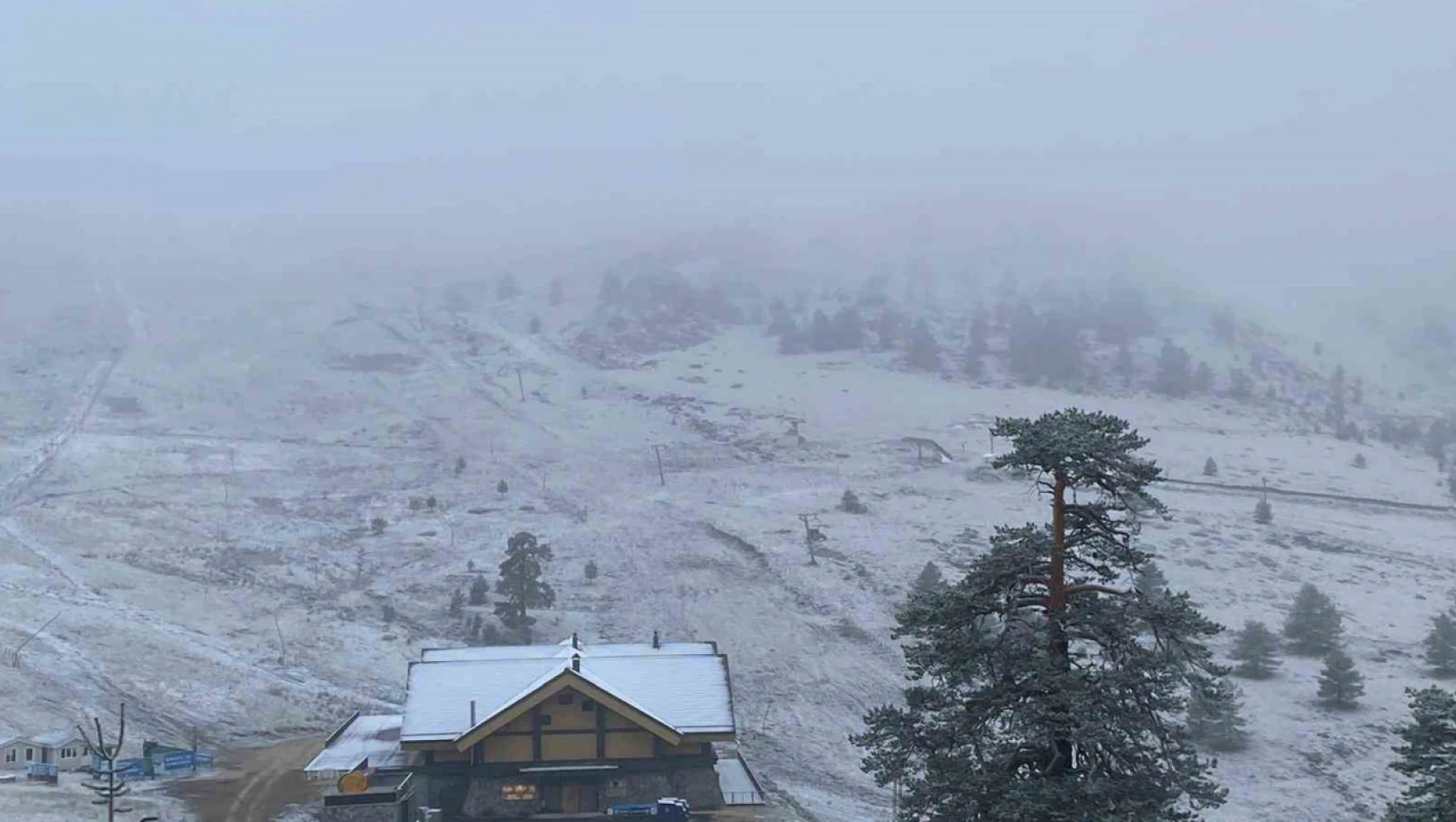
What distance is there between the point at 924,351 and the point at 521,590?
80594 millimetres

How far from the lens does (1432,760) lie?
11414mm

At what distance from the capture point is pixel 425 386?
356ft

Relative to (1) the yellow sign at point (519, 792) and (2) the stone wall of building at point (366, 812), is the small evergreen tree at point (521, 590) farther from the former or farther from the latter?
(2) the stone wall of building at point (366, 812)

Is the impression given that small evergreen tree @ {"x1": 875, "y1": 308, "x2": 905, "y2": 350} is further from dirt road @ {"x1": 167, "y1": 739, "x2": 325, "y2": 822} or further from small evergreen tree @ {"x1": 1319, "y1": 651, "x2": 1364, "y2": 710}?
dirt road @ {"x1": 167, "y1": 739, "x2": 325, "y2": 822}

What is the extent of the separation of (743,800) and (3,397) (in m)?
90.0

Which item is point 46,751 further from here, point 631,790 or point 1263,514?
point 1263,514

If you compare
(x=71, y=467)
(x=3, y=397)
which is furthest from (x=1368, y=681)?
(x=3, y=397)

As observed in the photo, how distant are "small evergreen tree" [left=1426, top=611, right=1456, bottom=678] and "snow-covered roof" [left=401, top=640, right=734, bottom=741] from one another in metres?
34.2

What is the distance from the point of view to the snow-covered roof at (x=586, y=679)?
30156mm

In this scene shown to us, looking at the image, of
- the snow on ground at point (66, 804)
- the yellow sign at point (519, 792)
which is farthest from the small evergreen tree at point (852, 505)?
the snow on ground at point (66, 804)

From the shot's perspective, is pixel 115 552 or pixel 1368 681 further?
pixel 115 552

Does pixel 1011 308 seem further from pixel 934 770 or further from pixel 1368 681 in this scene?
pixel 934 770

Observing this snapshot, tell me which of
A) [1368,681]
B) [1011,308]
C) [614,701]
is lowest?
[1368,681]

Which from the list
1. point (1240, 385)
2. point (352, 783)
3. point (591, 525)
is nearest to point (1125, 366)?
point (1240, 385)
